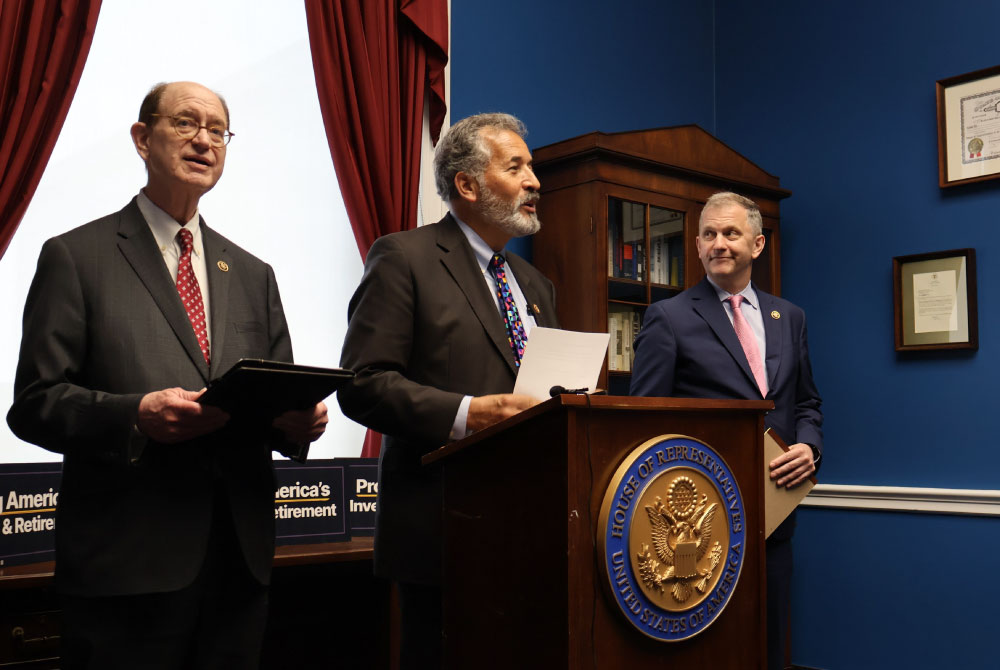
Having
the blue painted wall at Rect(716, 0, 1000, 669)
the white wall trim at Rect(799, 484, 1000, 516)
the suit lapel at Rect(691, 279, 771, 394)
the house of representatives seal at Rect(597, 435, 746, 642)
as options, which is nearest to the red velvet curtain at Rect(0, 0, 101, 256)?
the suit lapel at Rect(691, 279, 771, 394)

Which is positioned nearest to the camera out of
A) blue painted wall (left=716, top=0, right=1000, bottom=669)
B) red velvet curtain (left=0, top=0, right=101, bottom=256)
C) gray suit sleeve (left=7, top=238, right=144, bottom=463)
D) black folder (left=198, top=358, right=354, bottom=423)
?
black folder (left=198, top=358, right=354, bottom=423)

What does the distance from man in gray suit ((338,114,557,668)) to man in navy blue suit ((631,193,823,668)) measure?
63cm

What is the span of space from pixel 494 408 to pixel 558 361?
0.48 ft

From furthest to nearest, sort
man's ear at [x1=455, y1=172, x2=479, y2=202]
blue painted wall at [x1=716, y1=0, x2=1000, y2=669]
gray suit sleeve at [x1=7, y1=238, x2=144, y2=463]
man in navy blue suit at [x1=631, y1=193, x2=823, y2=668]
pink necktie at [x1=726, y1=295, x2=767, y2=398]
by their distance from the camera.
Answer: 1. blue painted wall at [x1=716, y1=0, x2=1000, y2=669]
2. pink necktie at [x1=726, y1=295, x2=767, y2=398]
3. man in navy blue suit at [x1=631, y1=193, x2=823, y2=668]
4. man's ear at [x1=455, y1=172, x2=479, y2=202]
5. gray suit sleeve at [x1=7, y1=238, x2=144, y2=463]

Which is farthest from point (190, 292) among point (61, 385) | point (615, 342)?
point (615, 342)

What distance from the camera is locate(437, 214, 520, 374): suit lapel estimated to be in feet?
6.20

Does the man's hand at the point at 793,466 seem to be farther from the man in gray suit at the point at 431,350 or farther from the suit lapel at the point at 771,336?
the man in gray suit at the point at 431,350

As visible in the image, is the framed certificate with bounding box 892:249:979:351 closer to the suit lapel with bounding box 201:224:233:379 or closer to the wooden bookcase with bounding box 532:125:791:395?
the wooden bookcase with bounding box 532:125:791:395

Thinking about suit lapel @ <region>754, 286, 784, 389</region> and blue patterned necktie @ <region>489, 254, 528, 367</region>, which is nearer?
blue patterned necktie @ <region>489, 254, 528, 367</region>

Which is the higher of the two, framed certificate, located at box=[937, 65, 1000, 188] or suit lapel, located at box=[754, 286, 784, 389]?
framed certificate, located at box=[937, 65, 1000, 188]

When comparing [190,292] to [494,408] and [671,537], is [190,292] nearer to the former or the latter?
[494,408]

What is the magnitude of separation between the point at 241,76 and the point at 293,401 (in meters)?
2.18

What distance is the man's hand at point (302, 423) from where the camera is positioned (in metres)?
1.62

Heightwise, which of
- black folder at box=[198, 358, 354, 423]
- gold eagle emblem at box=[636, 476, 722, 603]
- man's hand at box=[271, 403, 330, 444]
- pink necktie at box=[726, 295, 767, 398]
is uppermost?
pink necktie at box=[726, 295, 767, 398]
